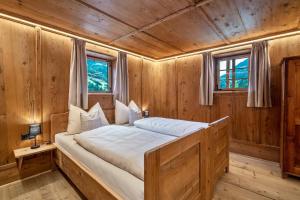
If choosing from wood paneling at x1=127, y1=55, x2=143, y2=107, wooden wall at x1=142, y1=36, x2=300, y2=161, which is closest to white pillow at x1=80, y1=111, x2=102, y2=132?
wood paneling at x1=127, y1=55, x2=143, y2=107

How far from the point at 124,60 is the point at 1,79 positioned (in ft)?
7.27

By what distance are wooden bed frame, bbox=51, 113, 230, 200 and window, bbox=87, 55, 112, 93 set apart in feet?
5.08

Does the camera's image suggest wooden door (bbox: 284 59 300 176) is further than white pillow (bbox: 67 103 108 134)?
No

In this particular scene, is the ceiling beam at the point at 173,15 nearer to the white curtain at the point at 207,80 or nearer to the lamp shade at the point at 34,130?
the white curtain at the point at 207,80

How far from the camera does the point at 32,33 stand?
2.41m

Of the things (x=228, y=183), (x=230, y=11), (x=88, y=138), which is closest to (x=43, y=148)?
(x=88, y=138)

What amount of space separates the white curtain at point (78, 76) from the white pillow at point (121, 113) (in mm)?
666

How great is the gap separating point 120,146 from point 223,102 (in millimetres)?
A: 2746

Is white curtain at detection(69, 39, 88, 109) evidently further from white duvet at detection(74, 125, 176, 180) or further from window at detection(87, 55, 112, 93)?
white duvet at detection(74, 125, 176, 180)

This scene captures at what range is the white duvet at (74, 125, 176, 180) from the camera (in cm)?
139

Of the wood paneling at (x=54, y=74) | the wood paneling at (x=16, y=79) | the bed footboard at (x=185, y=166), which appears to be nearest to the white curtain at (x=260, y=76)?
the bed footboard at (x=185, y=166)

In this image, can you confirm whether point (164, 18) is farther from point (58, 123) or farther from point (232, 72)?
point (58, 123)

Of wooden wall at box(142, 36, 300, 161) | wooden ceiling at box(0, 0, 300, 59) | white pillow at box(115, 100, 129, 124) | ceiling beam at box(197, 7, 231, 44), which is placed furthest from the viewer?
white pillow at box(115, 100, 129, 124)

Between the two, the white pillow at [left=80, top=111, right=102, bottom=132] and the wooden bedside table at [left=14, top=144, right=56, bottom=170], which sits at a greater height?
the white pillow at [left=80, top=111, right=102, bottom=132]
